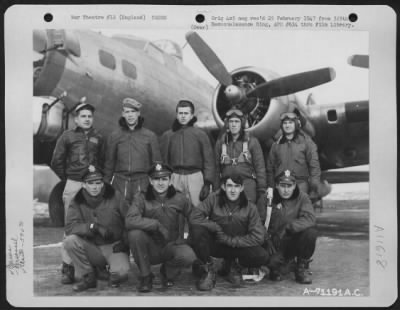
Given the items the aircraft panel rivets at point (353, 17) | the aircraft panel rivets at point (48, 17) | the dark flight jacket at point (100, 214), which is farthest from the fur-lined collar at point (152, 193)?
the aircraft panel rivets at point (353, 17)

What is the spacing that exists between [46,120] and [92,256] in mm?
1590

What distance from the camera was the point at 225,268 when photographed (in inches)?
210

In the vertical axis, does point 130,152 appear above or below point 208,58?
below

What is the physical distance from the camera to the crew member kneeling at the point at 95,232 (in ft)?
16.6

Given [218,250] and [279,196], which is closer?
[218,250]

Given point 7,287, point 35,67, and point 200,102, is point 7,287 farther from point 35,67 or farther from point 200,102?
point 200,102

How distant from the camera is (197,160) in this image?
→ 213 inches

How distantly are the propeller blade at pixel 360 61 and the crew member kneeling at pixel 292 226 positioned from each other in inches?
55.5

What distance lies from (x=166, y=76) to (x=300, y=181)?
Answer: 2.33 metres

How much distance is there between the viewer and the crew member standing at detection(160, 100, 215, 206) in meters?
5.39

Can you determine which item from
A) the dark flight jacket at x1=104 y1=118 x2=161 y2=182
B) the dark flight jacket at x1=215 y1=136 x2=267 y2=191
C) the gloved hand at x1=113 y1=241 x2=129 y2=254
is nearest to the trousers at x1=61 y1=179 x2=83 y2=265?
the dark flight jacket at x1=104 y1=118 x2=161 y2=182

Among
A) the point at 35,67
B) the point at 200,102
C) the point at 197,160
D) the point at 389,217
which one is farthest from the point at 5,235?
the point at 389,217

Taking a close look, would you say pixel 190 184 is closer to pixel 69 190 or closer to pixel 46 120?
pixel 69 190

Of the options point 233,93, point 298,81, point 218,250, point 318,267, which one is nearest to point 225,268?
point 218,250
